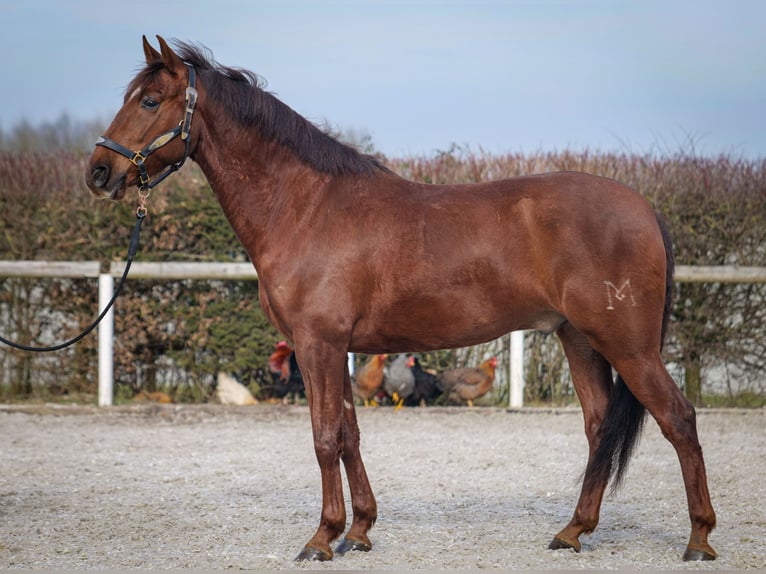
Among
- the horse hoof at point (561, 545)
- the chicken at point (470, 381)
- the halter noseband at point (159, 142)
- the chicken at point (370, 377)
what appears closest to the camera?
the halter noseband at point (159, 142)

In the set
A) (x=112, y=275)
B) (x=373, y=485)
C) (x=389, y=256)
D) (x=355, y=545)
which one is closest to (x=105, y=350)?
(x=112, y=275)

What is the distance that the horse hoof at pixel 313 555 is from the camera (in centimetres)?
417

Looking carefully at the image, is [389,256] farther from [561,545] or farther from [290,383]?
[290,383]

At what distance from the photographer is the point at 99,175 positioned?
4.24 m

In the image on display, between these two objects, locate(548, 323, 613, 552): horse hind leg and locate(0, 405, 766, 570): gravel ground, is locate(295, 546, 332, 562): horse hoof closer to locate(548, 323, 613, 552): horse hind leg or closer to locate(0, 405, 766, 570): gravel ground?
locate(0, 405, 766, 570): gravel ground

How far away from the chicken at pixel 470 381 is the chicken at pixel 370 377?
650 millimetres

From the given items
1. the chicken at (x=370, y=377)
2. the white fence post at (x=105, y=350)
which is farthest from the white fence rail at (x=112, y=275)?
the chicken at (x=370, y=377)

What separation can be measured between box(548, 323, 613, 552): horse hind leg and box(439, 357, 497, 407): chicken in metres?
4.14

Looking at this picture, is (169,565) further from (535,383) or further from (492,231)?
(535,383)

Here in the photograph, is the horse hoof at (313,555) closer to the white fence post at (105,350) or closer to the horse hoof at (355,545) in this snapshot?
the horse hoof at (355,545)

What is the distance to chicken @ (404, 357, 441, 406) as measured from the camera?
8.87 m

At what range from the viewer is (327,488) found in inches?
170

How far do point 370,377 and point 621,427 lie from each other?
4532 mm

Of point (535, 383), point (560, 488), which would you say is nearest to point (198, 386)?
point (535, 383)
